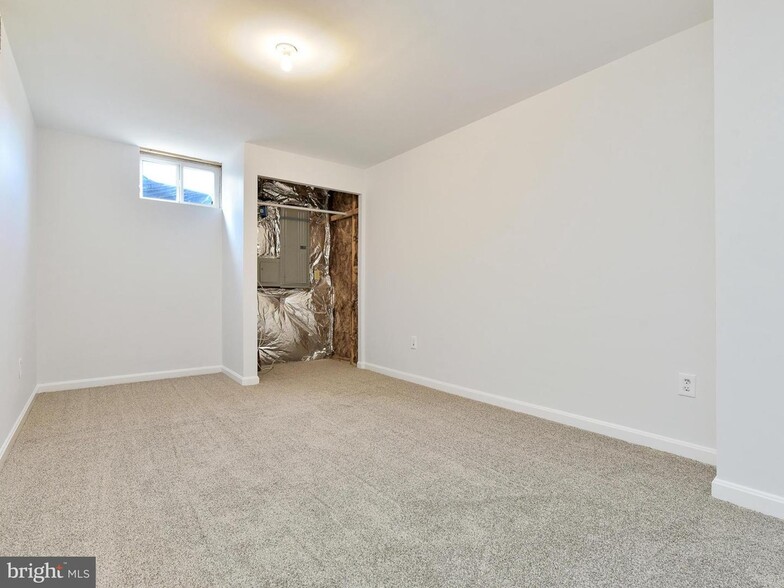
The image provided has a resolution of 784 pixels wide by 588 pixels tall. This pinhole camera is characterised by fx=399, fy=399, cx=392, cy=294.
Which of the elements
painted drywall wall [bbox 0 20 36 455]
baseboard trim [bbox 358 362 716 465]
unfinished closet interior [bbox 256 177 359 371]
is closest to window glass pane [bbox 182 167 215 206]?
unfinished closet interior [bbox 256 177 359 371]

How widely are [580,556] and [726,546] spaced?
0.55 metres

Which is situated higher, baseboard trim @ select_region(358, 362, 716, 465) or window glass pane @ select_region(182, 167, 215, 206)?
window glass pane @ select_region(182, 167, 215, 206)

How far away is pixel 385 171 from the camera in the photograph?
4434 millimetres

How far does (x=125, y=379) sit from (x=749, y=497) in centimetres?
473

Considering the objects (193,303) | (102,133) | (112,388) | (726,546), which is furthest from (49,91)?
(726,546)

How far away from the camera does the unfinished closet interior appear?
16.1ft

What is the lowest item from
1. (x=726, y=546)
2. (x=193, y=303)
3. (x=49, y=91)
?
(x=726, y=546)

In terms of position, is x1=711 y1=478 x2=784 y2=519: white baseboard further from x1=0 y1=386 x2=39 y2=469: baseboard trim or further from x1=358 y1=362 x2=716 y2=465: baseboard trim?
x1=0 y1=386 x2=39 y2=469: baseboard trim

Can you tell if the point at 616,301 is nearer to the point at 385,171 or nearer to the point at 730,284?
the point at 730,284

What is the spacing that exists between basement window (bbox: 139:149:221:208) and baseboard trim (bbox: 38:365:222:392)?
5.95ft
